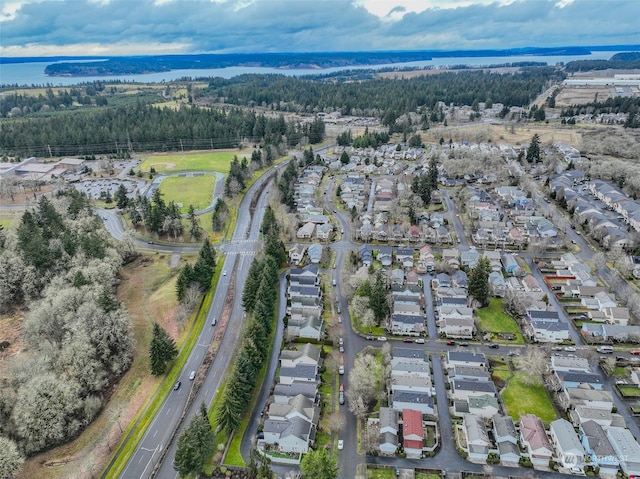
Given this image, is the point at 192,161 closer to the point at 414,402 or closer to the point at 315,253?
the point at 315,253

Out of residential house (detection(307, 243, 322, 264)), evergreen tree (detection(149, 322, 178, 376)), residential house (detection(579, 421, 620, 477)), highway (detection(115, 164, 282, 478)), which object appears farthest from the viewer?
residential house (detection(307, 243, 322, 264))

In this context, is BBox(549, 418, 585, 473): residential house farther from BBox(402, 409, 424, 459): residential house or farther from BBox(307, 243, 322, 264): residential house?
BBox(307, 243, 322, 264): residential house

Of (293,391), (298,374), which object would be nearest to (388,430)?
(293,391)

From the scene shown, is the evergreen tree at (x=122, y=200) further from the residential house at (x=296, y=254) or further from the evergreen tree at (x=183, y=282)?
the residential house at (x=296, y=254)

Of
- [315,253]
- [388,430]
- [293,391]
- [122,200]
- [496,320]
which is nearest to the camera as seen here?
[388,430]

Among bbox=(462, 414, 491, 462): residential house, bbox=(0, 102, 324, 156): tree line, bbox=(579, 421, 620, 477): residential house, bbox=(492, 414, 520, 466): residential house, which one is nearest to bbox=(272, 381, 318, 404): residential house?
bbox=(462, 414, 491, 462): residential house

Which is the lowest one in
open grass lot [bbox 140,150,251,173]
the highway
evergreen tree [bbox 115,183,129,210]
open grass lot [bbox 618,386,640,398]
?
the highway
